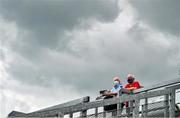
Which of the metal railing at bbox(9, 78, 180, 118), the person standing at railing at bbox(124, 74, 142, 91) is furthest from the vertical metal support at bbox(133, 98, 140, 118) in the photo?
the person standing at railing at bbox(124, 74, 142, 91)

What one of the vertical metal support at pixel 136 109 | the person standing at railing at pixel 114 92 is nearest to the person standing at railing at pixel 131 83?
the person standing at railing at pixel 114 92

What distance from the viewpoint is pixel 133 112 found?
34.9 ft

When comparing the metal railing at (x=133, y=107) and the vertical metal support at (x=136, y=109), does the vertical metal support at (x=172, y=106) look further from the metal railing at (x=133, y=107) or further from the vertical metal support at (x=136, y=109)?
the vertical metal support at (x=136, y=109)

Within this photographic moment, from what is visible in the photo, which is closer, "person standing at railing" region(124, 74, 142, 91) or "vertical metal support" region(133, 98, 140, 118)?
"vertical metal support" region(133, 98, 140, 118)

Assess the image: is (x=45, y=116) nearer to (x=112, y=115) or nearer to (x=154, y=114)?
(x=112, y=115)

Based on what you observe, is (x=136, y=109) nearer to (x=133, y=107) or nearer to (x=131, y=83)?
(x=133, y=107)

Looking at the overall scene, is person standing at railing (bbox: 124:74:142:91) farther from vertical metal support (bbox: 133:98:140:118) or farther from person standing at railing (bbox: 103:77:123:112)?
vertical metal support (bbox: 133:98:140:118)

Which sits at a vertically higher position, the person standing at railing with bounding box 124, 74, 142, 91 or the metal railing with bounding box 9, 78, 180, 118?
the person standing at railing with bounding box 124, 74, 142, 91

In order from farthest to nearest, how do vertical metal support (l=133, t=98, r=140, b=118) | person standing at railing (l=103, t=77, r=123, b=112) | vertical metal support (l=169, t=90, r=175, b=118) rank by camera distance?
person standing at railing (l=103, t=77, r=123, b=112) → vertical metal support (l=133, t=98, r=140, b=118) → vertical metal support (l=169, t=90, r=175, b=118)

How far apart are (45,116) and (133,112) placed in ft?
5.74

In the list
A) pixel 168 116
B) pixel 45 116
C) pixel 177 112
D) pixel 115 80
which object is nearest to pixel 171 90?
pixel 168 116

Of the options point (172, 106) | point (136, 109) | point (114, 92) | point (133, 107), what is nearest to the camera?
point (172, 106)

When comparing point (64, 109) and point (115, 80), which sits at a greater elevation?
point (115, 80)

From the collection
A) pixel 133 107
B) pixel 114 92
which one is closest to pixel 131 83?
pixel 114 92
